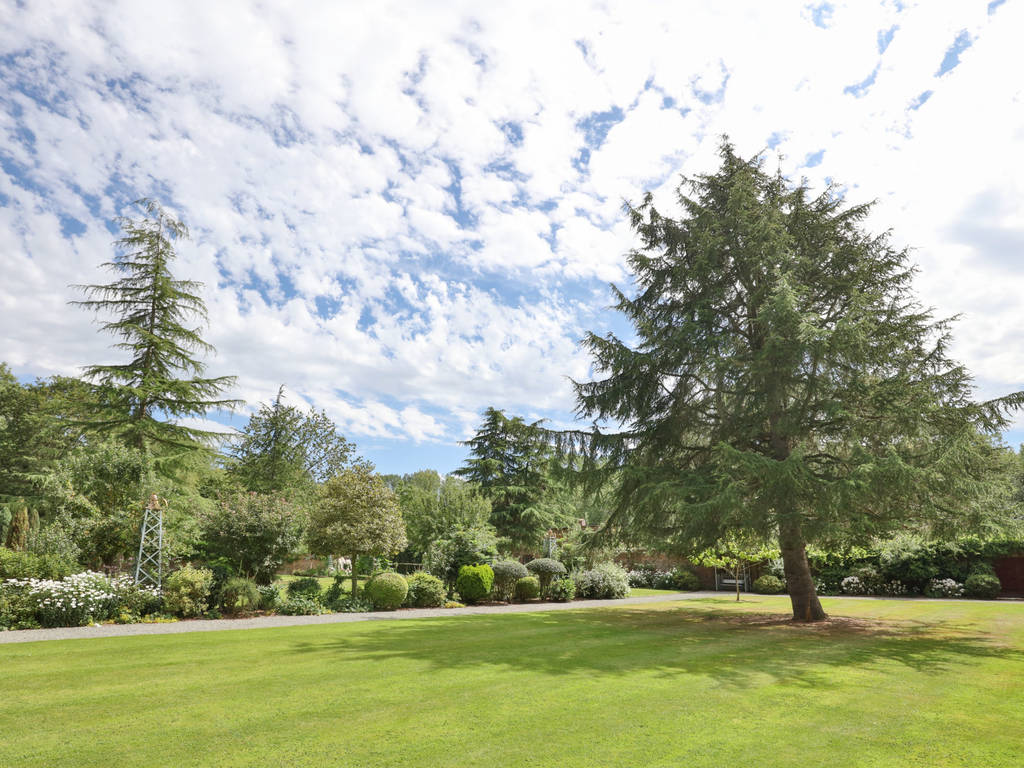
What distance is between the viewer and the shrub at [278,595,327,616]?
1555 centimetres

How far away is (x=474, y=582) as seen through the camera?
63.3 feet

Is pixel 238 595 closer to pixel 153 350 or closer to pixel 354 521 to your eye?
pixel 354 521

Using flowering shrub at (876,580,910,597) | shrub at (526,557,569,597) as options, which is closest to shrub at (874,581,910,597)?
flowering shrub at (876,580,910,597)

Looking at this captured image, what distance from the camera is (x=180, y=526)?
16750 millimetres

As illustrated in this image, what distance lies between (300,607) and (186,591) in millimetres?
3022

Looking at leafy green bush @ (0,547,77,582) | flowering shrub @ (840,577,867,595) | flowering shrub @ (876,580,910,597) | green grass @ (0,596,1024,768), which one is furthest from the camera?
flowering shrub @ (840,577,867,595)

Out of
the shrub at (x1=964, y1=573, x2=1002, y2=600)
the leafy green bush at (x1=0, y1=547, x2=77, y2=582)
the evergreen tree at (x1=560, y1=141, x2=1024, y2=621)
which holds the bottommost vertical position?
the shrub at (x1=964, y1=573, x2=1002, y2=600)

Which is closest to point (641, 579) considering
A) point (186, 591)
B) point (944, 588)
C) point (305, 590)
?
point (944, 588)

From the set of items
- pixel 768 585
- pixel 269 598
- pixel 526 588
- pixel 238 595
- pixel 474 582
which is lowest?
pixel 768 585

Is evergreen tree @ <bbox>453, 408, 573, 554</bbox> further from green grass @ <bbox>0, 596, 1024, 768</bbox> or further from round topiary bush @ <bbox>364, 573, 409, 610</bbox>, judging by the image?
green grass @ <bbox>0, 596, 1024, 768</bbox>

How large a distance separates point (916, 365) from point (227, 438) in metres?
24.0

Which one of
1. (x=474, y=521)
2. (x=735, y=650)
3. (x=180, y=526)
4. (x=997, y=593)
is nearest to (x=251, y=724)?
(x=735, y=650)

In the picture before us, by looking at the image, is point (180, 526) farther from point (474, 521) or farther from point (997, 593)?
point (997, 593)

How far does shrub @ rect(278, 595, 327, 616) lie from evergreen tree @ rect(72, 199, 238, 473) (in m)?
9.36
